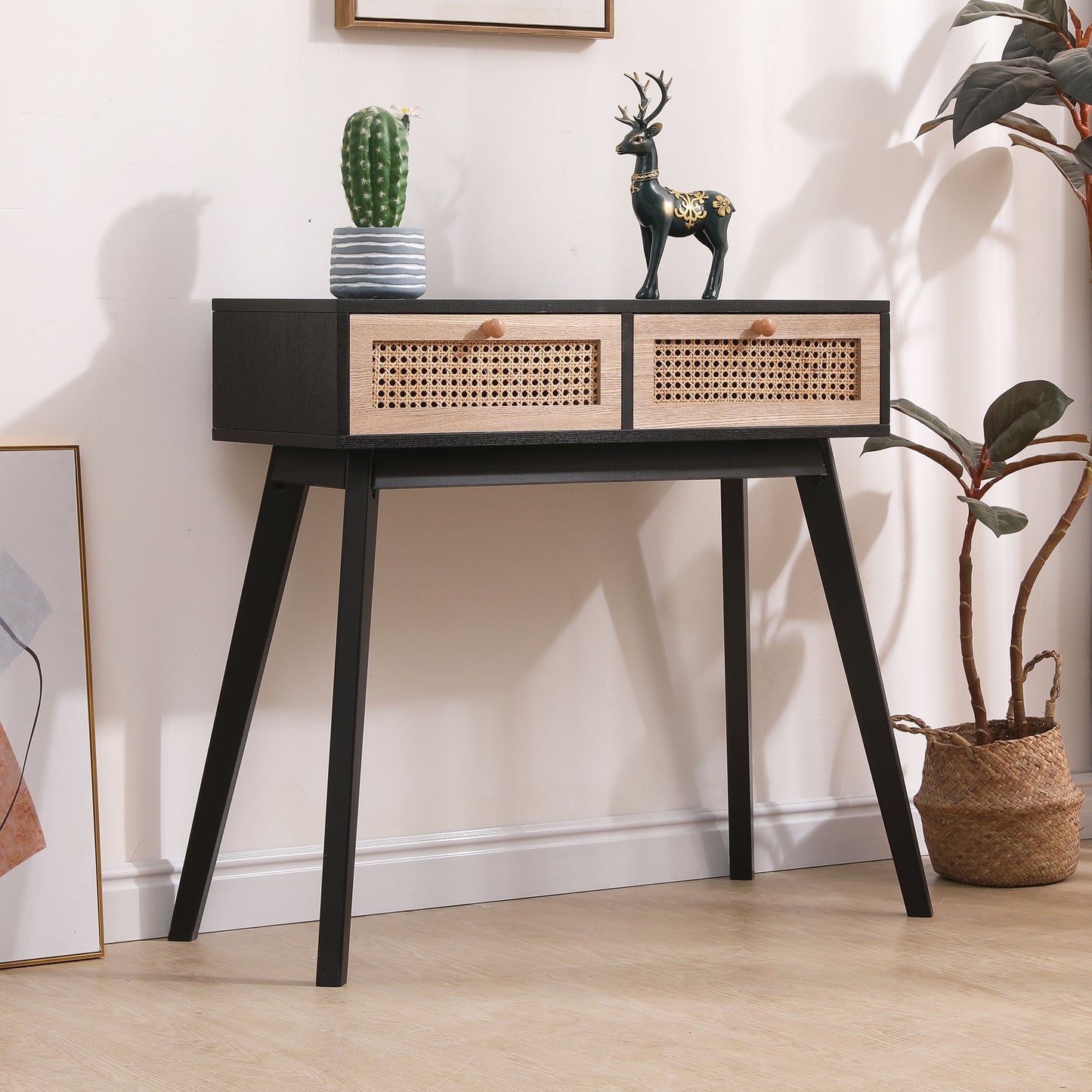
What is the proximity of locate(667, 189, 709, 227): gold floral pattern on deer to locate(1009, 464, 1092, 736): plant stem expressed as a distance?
80 centimetres

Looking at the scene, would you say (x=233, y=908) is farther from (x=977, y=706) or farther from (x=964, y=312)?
(x=964, y=312)

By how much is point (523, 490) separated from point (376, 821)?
571 mm

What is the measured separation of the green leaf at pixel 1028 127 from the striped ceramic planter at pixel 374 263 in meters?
1.11

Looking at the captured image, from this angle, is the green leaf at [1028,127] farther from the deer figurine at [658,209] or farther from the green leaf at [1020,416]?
the deer figurine at [658,209]

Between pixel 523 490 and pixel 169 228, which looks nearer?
pixel 169 228

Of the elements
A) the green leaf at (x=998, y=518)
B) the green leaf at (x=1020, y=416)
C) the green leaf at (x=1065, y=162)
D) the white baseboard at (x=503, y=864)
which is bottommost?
the white baseboard at (x=503, y=864)

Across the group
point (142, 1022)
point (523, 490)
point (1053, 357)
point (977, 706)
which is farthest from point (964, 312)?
point (142, 1022)

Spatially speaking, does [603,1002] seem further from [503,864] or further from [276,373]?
[276,373]

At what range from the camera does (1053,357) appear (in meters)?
2.68

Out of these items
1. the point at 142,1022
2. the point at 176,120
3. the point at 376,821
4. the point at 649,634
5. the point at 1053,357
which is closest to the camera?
the point at 142,1022

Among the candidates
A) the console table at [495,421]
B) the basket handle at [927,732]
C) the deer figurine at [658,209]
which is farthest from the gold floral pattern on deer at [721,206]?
the basket handle at [927,732]

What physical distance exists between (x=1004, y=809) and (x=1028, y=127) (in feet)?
3.73

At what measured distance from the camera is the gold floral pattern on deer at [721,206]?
2.14 metres

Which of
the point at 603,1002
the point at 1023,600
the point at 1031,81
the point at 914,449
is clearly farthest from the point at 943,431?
the point at 603,1002
